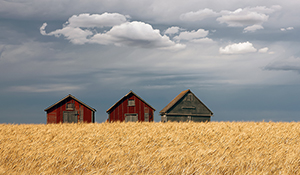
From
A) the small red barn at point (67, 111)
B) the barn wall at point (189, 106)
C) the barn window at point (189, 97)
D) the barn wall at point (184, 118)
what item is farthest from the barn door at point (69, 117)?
the barn window at point (189, 97)

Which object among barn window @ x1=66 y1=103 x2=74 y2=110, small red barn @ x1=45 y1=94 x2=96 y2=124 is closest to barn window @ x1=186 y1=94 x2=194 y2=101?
small red barn @ x1=45 y1=94 x2=96 y2=124

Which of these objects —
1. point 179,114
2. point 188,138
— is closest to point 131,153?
point 188,138

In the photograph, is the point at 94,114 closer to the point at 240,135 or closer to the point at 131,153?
the point at 240,135

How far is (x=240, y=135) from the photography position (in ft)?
55.5

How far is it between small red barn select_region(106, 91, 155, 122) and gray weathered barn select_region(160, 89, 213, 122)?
151 inches

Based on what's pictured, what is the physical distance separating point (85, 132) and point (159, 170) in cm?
1134

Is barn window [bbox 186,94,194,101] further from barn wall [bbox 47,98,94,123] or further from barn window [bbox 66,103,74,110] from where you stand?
barn window [bbox 66,103,74,110]

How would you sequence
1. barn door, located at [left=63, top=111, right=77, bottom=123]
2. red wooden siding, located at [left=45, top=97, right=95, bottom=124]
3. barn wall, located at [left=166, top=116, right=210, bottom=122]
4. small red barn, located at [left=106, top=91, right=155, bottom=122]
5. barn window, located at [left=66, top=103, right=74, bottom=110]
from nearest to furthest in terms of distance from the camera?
barn door, located at [left=63, top=111, right=77, bottom=123]
red wooden siding, located at [left=45, top=97, right=95, bottom=124]
barn window, located at [left=66, top=103, right=74, bottom=110]
small red barn, located at [left=106, top=91, right=155, bottom=122]
barn wall, located at [left=166, top=116, right=210, bottom=122]

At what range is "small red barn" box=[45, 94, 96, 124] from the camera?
35.5 metres

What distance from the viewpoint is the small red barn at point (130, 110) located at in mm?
36312

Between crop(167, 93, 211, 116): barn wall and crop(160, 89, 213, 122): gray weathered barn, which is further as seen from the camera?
crop(167, 93, 211, 116): barn wall

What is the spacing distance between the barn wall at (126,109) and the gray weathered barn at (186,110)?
12.6 feet

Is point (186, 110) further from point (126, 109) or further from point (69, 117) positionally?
point (69, 117)

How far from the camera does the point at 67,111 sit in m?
35.7
